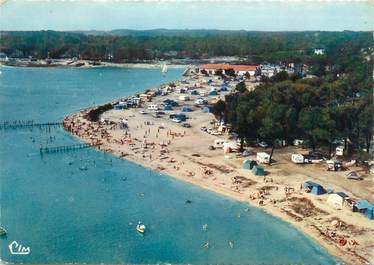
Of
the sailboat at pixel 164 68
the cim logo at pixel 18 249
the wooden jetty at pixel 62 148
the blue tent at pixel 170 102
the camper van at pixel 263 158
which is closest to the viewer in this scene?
the cim logo at pixel 18 249

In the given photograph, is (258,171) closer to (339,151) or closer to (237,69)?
(339,151)

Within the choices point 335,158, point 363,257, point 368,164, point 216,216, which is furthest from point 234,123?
point 363,257

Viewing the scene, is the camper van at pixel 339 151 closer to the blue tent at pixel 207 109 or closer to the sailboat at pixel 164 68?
the blue tent at pixel 207 109

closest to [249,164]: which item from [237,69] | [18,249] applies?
[18,249]

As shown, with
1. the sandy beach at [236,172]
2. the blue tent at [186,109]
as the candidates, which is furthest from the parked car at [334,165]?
the blue tent at [186,109]

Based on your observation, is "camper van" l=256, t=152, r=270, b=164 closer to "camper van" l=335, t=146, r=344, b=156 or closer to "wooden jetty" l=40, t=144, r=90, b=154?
"camper van" l=335, t=146, r=344, b=156

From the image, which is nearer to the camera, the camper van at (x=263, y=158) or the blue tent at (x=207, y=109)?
the camper van at (x=263, y=158)

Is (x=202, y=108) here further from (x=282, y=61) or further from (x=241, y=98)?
(x=282, y=61)
